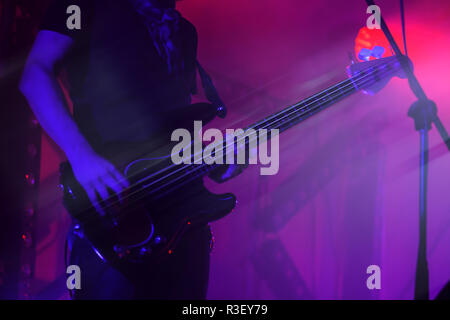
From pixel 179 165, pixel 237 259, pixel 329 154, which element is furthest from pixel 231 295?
pixel 179 165

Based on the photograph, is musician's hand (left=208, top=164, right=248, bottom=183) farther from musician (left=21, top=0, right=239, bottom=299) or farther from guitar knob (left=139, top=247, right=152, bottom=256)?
guitar knob (left=139, top=247, right=152, bottom=256)

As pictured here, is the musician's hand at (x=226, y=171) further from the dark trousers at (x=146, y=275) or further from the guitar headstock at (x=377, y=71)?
the guitar headstock at (x=377, y=71)

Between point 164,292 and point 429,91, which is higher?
point 429,91

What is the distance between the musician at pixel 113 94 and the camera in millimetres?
790

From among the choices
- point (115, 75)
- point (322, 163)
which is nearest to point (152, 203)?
point (115, 75)

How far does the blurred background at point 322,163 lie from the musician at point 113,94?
0.81m

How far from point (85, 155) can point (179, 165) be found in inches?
9.9

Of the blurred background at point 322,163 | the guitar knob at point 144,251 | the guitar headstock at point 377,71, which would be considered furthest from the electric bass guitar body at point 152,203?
the blurred background at point 322,163

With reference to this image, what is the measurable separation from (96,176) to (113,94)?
0.31 metres

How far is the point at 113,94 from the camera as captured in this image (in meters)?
0.96

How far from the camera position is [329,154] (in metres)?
2.01

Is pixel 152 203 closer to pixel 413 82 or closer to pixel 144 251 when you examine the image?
pixel 144 251

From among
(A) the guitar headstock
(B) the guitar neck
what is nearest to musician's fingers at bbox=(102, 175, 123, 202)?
(B) the guitar neck
